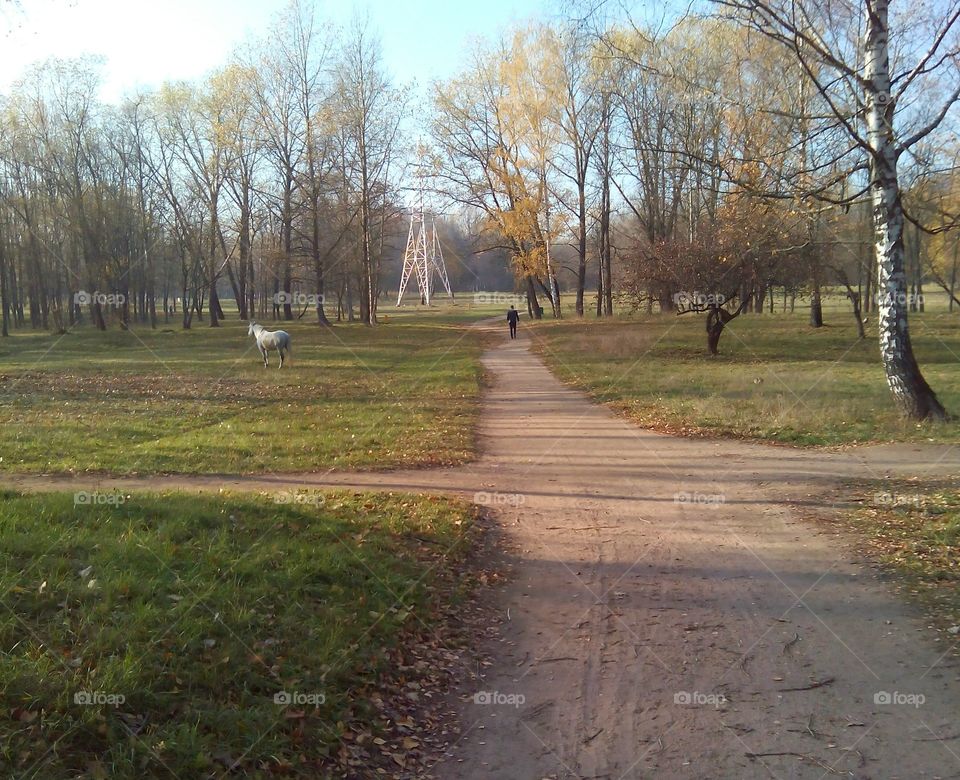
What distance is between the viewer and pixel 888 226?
1290 centimetres

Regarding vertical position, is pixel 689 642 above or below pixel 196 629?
below

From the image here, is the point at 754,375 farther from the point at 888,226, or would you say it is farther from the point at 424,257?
the point at 424,257

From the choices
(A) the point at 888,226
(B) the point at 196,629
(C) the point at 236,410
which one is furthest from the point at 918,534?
(C) the point at 236,410

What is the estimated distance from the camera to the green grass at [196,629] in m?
3.73

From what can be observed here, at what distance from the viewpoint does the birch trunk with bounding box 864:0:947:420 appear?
483 inches

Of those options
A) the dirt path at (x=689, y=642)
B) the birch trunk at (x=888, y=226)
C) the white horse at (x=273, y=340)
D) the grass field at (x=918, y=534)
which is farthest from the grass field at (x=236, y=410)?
the birch trunk at (x=888, y=226)

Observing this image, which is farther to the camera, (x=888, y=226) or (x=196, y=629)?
(x=888, y=226)

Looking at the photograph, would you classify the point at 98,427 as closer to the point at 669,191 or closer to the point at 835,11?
the point at 835,11

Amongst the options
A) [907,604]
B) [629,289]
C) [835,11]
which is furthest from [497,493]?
[629,289]

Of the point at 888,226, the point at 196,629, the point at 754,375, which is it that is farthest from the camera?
the point at 754,375

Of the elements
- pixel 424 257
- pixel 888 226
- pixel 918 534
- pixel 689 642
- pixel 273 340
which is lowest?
pixel 689 642

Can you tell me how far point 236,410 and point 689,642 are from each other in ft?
43.5

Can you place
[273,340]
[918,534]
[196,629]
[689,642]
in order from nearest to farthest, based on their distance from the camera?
1. [196,629]
2. [689,642]
3. [918,534]
4. [273,340]

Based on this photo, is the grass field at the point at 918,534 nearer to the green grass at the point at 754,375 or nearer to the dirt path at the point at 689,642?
the dirt path at the point at 689,642
